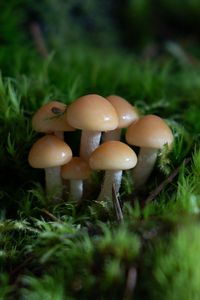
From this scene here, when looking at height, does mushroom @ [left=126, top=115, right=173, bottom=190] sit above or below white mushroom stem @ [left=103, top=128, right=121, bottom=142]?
above

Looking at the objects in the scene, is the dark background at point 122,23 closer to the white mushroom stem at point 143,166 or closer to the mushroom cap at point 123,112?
the mushroom cap at point 123,112

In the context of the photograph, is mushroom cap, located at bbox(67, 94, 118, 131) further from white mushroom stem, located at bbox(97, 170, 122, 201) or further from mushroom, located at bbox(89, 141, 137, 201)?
white mushroom stem, located at bbox(97, 170, 122, 201)

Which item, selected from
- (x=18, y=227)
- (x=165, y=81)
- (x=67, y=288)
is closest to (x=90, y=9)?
(x=165, y=81)

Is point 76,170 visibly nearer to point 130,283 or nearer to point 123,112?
point 123,112

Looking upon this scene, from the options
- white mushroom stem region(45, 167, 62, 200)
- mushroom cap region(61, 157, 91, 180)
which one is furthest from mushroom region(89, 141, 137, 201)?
white mushroom stem region(45, 167, 62, 200)

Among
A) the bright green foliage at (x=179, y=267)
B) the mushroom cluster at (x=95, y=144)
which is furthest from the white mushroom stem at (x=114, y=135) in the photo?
the bright green foliage at (x=179, y=267)

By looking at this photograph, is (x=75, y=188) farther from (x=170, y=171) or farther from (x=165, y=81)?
(x=165, y=81)
